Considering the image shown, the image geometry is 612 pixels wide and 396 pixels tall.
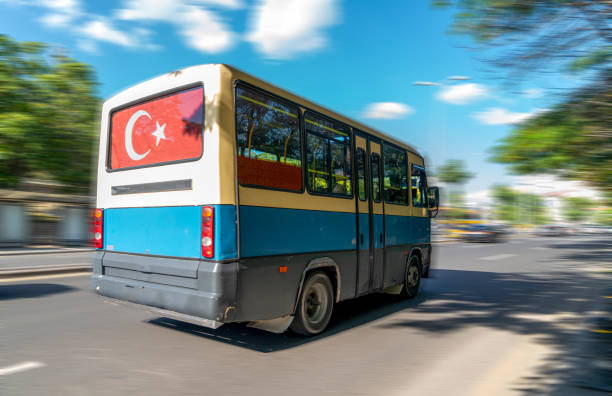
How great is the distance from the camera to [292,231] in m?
5.23

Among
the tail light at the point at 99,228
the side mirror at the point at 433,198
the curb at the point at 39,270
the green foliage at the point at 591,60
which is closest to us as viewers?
the green foliage at the point at 591,60

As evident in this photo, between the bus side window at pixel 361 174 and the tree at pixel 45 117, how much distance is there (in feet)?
59.7

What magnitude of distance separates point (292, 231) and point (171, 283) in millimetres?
1458

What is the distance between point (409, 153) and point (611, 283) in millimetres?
7498

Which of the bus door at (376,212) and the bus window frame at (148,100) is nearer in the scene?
the bus window frame at (148,100)

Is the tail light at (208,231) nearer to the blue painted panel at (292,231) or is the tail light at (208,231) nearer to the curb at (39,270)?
the blue painted panel at (292,231)

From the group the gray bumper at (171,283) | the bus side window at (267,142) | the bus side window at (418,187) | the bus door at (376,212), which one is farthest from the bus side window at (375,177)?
the gray bumper at (171,283)

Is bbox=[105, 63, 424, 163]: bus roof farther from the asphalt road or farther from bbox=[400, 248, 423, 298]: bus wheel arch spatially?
the asphalt road

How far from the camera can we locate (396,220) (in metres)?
7.94

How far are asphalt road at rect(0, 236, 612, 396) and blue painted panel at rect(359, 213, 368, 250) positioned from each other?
1147 millimetres

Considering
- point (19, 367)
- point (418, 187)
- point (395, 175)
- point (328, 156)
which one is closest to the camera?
point (19, 367)

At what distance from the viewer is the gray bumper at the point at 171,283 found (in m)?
4.39

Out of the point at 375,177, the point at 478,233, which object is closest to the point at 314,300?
the point at 375,177

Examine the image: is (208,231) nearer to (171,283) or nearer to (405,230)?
(171,283)
